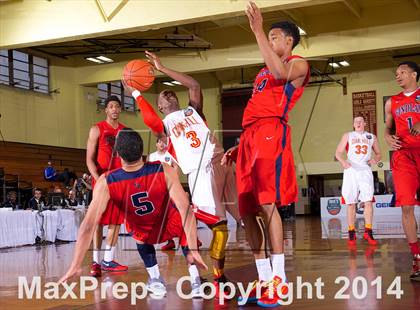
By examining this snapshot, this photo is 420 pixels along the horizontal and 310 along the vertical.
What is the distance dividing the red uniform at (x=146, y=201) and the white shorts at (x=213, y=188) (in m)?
0.52

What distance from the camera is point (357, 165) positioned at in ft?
29.9

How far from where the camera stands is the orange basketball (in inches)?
212

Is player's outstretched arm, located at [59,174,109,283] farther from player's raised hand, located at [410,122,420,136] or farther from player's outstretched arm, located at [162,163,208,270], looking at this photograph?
player's raised hand, located at [410,122,420,136]

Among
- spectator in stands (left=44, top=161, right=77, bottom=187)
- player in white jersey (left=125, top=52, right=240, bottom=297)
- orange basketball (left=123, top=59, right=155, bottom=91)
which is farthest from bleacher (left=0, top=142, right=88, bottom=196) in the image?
player in white jersey (left=125, top=52, right=240, bottom=297)

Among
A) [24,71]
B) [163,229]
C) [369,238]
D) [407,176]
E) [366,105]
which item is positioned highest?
[24,71]

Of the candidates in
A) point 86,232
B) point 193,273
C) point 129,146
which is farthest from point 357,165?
point 86,232

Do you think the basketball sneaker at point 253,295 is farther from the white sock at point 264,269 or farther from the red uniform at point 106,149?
the red uniform at point 106,149

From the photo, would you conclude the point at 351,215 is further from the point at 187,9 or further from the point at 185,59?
the point at 185,59

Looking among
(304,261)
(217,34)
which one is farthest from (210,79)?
(304,261)

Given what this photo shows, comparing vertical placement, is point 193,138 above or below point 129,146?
above

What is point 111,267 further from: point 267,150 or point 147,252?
point 267,150

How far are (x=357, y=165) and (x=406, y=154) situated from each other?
14.4ft

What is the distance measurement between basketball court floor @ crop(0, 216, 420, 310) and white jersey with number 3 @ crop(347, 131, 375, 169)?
1408 mm

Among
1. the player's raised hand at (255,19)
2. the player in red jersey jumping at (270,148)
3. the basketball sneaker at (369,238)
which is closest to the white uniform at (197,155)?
the player in red jersey jumping at (270,148)
